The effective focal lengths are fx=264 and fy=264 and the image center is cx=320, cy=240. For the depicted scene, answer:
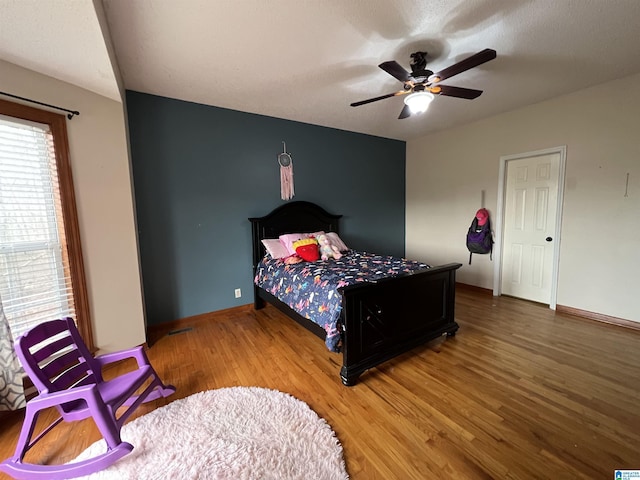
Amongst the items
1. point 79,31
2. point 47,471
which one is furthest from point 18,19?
point 47,471

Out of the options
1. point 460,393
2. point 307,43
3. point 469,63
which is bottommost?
point 460,393

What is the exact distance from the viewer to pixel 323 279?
7.37 feet

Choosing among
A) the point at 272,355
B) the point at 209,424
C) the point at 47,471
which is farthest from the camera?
the point at 272,355

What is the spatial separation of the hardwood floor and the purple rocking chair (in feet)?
0.46

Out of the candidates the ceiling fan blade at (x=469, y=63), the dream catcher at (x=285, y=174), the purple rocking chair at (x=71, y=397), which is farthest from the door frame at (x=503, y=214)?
the purple rocking chair at (x=71, y=397)

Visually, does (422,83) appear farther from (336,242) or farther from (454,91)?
(336,242)

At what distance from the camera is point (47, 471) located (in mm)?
1250

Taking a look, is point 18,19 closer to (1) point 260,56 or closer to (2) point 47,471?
(1) point 260,56

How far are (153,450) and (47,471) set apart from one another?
0.44 m

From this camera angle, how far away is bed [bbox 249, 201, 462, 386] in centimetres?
192

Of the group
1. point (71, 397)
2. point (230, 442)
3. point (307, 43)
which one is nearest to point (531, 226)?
point (307, 43)

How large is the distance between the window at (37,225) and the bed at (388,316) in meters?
1.77

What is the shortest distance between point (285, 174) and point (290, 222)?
658 mm

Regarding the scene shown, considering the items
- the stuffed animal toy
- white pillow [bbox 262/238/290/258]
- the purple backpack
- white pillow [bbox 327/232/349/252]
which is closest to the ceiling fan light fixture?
the stuffed animal toy
